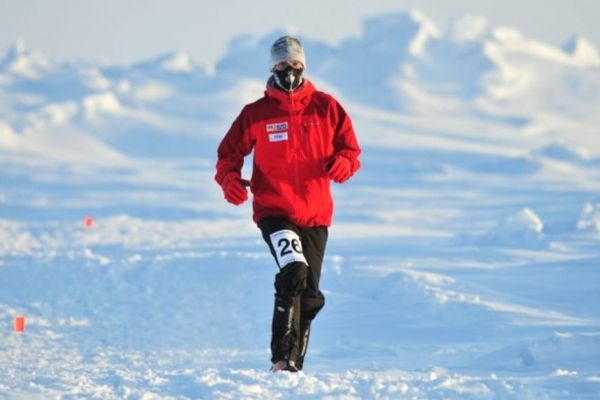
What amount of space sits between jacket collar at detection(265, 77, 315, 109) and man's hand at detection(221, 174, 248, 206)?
1.39ft

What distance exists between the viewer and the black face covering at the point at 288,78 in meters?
6.11

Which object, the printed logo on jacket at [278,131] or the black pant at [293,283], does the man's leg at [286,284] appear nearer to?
the black pant at [293,283]

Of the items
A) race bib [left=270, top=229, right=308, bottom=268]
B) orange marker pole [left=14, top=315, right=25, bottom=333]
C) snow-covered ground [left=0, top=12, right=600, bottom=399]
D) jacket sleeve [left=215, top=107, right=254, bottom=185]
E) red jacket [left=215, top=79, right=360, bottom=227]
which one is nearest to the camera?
race bib [left=270, top=229, right=308, bottom=268]

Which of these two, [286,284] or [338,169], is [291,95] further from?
[286,284]

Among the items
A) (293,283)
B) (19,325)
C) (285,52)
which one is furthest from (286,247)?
(19,325)

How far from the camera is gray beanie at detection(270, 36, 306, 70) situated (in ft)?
20.1

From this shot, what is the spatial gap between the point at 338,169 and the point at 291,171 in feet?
0.74

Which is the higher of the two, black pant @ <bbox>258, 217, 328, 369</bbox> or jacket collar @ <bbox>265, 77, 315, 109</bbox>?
jacket collar @ <bbox>265, 77, 315, 109</bbox>

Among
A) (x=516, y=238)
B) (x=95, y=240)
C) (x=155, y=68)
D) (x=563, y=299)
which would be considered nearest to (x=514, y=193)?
(x=516, y=238)

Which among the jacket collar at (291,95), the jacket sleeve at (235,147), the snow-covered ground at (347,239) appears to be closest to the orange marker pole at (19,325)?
the snow-covered ground at (347,239)

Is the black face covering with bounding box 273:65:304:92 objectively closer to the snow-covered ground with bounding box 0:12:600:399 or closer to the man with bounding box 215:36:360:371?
the man with bounding box 215:36:360:371

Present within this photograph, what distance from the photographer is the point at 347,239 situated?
15.2 m

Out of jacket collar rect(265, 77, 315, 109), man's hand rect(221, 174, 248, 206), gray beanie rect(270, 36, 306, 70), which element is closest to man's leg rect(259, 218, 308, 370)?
man's hand rect(221, 174, 248, 206)

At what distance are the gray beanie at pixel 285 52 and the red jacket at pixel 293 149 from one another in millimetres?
128
